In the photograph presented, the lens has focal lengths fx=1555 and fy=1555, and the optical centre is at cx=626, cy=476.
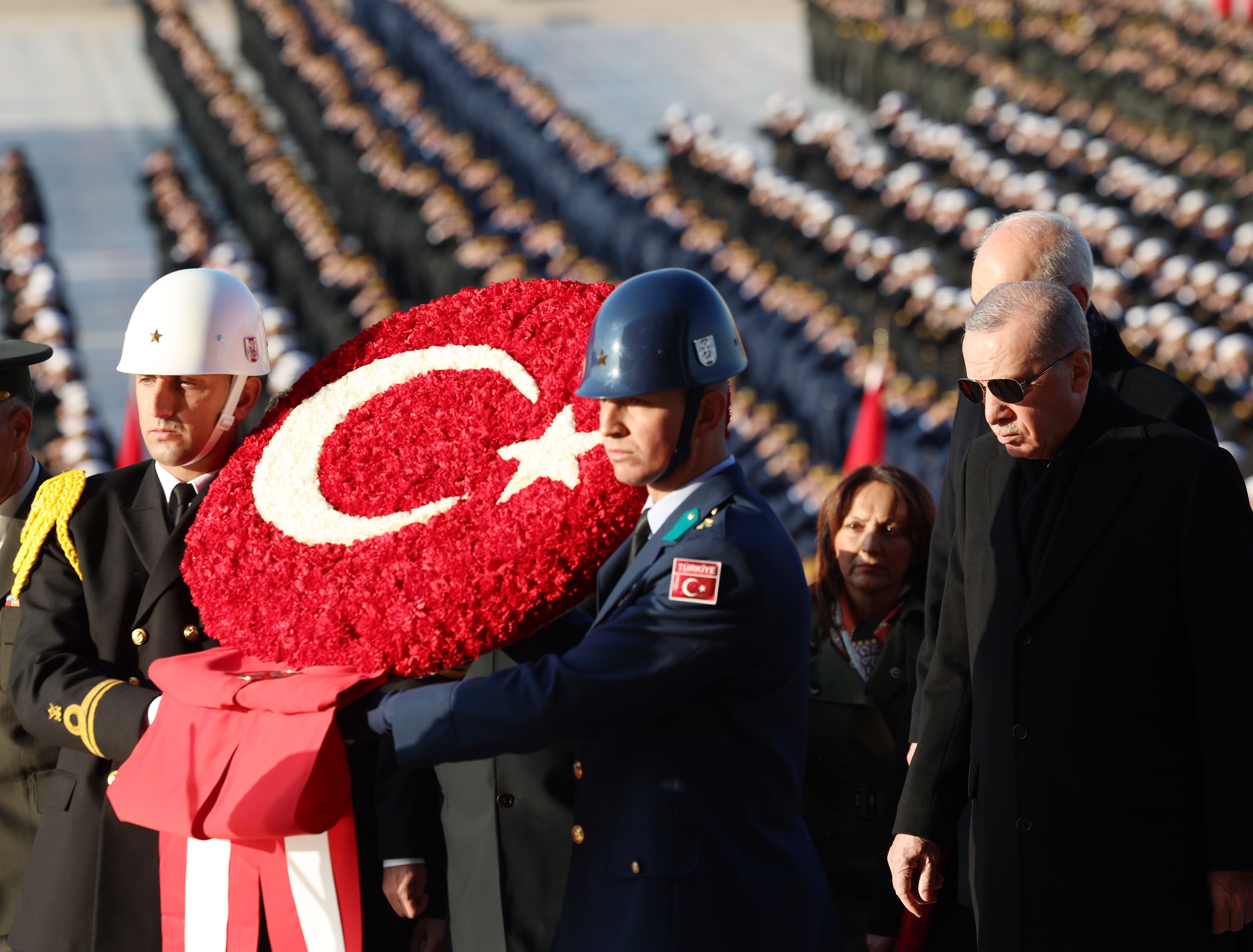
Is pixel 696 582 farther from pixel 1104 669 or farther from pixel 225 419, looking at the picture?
pixel 225 419

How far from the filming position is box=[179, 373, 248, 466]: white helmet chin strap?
8.98 ft

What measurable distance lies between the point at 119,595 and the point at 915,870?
1409 mm

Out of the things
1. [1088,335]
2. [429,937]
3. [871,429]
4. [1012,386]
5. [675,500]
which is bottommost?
[429,937]

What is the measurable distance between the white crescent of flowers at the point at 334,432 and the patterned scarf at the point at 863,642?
3.26ft

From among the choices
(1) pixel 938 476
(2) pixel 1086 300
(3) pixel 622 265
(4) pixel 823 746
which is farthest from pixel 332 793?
(3) pixel 622 265

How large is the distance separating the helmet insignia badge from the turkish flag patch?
0.91 feet

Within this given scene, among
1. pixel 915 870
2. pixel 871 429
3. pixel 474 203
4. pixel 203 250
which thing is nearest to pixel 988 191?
pixel 474 203

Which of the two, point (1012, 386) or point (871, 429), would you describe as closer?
point (1012, 386)

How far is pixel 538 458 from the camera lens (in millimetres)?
2461

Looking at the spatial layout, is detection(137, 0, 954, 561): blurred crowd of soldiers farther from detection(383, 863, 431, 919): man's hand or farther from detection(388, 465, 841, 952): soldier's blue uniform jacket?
detection(388, 465, 841, 952): soldier's blue uniform jacket

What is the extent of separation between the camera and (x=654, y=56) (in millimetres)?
29594

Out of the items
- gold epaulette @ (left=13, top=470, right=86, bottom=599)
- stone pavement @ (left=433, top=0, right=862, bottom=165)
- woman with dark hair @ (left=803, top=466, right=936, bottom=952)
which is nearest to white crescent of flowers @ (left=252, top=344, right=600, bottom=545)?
gold epaulette @ (left=13, top=470, right=86, bottom=599)

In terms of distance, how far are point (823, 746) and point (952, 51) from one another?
19.4m

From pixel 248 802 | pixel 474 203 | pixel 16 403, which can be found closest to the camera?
pixel 248 802
